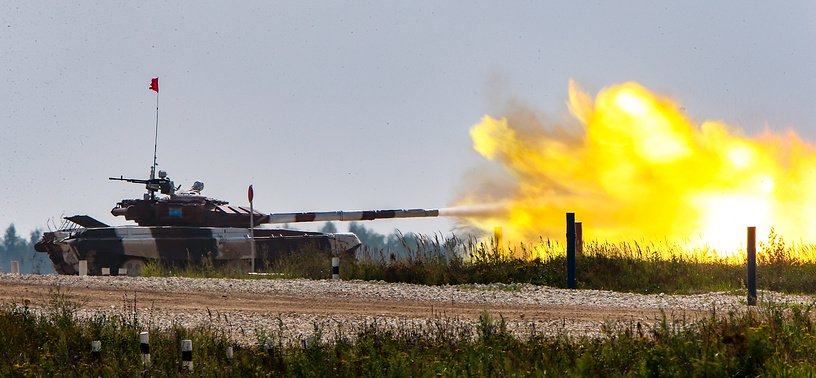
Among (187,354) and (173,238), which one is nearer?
(187,354)

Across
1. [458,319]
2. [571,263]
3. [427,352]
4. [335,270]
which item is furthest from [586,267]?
[427,352]

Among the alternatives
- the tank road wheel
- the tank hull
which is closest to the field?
the tank hull

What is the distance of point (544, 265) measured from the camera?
19.4m

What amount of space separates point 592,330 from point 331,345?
3.38 metres

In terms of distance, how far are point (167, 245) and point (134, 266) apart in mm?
1111

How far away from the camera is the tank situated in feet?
79.3

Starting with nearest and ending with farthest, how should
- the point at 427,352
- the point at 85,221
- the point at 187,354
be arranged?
the point at 187,354
the point at 427,352
the point at 85,221

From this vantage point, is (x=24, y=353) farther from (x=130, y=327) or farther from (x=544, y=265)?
(x=544, y=265)

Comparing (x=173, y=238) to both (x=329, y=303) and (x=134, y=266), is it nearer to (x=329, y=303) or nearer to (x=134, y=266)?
(x=134, y=266)

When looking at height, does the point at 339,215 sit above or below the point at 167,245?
above

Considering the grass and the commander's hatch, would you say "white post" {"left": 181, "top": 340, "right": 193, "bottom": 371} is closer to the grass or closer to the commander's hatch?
the grass

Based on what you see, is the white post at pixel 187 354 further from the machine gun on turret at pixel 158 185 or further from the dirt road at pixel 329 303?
the machine gun on turret at pixel 158 185

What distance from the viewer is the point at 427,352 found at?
29.4 ft

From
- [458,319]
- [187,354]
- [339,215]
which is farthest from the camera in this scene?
[339,215]
